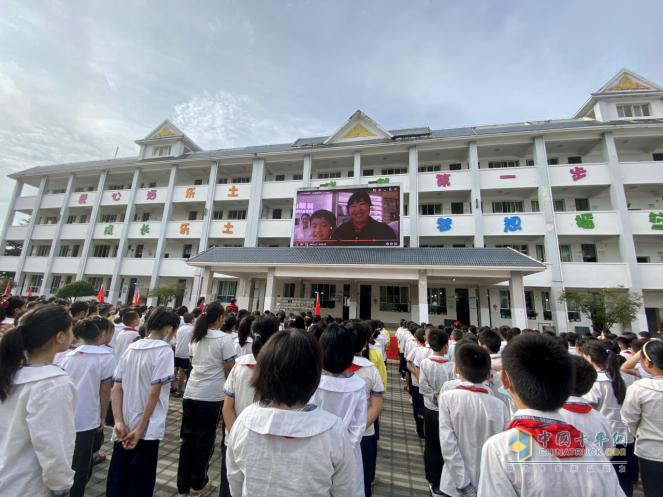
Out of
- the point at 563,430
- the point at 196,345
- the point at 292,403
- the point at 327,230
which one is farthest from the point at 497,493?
the point at 327,230

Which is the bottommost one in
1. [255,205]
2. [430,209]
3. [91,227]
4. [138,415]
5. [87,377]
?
[138,415]

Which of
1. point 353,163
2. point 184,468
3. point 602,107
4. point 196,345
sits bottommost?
point 184,468

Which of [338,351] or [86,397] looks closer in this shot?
[338,351]

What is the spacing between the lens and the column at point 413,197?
17656 millimetres

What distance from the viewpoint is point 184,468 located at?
9.89 ft

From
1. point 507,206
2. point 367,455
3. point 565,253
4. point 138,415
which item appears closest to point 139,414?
point 138,415

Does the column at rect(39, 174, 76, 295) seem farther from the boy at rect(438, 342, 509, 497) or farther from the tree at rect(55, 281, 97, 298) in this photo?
the boy at rect(438, 342, 509, 497)

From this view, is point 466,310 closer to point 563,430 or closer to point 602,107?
point 602,107

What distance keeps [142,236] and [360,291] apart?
16781 mm

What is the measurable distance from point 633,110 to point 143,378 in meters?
27.2

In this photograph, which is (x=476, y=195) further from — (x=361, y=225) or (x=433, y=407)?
(x=433, y=407)

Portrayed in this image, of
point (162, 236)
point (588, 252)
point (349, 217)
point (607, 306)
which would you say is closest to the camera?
point (607, 306)

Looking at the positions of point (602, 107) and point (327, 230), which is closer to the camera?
point (327, 230)

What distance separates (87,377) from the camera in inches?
108
